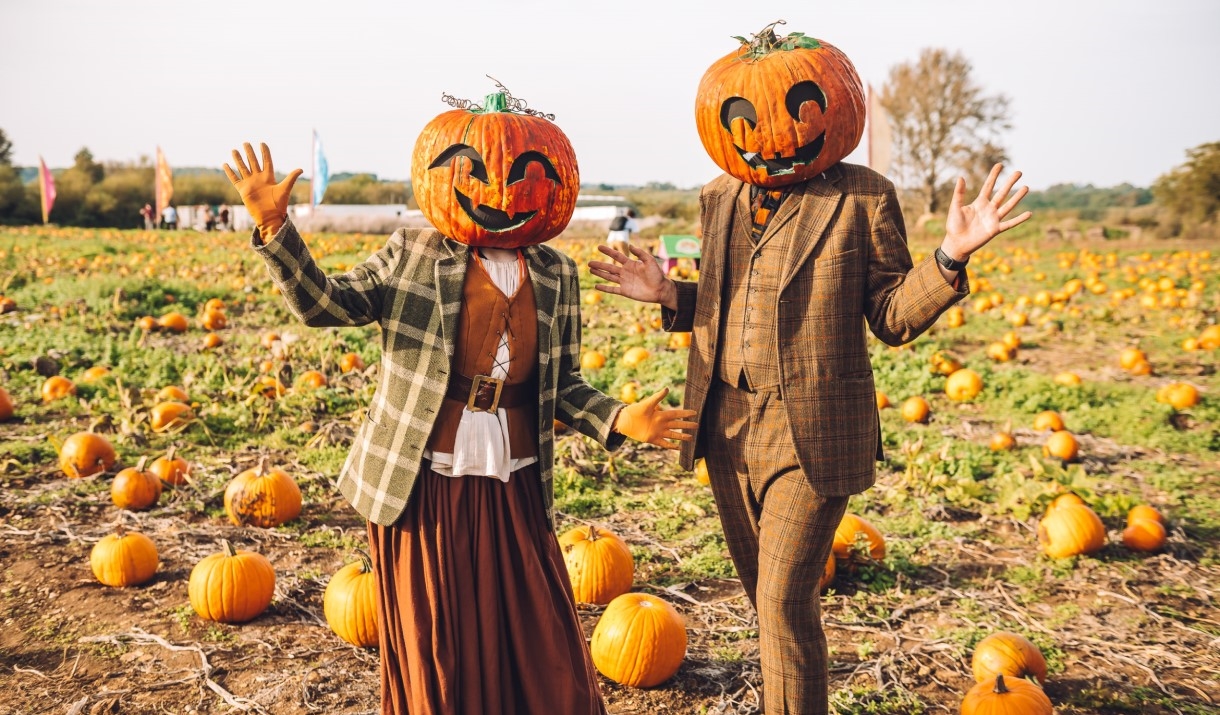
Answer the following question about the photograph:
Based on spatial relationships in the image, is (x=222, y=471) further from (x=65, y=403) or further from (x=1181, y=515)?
(x=1181, y=515)

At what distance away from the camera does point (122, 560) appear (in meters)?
4.38

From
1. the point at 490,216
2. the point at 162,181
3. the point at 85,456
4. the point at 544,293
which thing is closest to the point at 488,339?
the point at 544,293

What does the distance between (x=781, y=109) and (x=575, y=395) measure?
47.6 inches

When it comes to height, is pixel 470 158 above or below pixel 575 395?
above

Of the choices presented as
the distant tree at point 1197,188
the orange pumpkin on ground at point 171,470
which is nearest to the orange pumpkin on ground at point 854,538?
the orange pumpkin on ground at point 171,470

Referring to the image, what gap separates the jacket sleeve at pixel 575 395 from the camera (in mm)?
3031

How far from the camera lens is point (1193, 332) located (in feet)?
35.5

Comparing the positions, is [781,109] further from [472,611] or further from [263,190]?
[472,611]

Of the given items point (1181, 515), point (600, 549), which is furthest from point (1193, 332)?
point (600, 549)

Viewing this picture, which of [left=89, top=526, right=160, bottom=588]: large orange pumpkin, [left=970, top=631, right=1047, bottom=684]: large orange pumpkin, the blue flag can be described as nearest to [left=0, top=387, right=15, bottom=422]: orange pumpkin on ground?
[left=89, top=526, right=160, bottom=588]: large orange pumpkin

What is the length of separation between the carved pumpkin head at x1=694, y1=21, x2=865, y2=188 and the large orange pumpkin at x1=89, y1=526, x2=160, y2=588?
3.60 meters

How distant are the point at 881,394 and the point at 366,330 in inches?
226

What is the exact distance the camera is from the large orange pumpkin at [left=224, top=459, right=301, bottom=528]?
515cm

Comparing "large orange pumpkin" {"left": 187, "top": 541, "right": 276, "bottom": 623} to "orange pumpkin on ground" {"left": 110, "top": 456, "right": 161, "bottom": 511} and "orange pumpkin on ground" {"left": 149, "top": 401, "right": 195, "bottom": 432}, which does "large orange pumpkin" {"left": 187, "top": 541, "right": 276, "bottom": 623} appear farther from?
"orange pumpkin on ground" {"left": 149, "top": 401, "right": 195, "bottom": 432}
